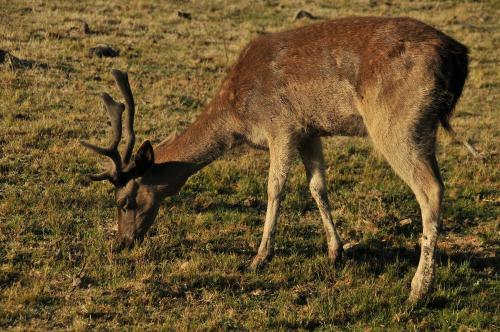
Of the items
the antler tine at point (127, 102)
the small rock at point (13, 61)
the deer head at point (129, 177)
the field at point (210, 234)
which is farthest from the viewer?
the small rock at point (13, 61)

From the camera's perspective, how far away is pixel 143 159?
8281mm

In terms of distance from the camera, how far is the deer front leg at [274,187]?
8.09 m

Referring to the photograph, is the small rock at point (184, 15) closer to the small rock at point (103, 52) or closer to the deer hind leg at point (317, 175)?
the small rock at point (103, 52)

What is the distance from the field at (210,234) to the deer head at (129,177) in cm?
25

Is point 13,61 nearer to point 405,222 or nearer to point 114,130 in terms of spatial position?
point 114,130

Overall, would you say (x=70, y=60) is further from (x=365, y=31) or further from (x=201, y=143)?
(x=365, y=31)

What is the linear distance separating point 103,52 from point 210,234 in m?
10.8

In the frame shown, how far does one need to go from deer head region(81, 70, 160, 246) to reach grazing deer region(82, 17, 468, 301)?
0.01 m

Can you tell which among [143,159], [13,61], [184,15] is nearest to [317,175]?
[143,159]

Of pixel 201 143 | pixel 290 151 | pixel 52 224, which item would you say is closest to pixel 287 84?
pixel 290 151

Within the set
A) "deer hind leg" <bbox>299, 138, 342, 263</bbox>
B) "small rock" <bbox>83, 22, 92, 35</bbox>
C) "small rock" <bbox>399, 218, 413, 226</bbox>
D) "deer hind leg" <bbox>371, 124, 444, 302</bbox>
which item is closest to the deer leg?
"deer hind leg" <bbox>371, 124, 444, 302</bbox>

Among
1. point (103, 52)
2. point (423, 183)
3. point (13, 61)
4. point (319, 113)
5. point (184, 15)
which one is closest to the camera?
point (423, 183)

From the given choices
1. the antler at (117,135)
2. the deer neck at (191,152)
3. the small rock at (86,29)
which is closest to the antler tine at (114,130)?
the antler at (117,135)

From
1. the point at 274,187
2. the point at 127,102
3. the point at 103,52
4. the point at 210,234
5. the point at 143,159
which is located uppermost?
the point at 103,52
